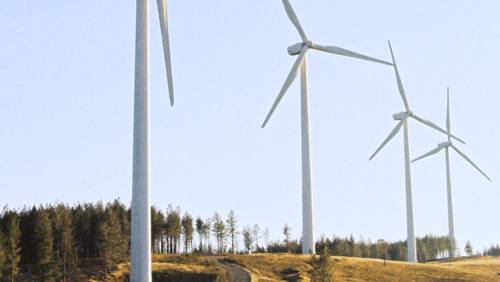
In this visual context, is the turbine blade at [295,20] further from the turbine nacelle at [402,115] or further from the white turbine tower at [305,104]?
the turbine nacelle at [402,115]

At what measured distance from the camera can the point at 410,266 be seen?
425 feet

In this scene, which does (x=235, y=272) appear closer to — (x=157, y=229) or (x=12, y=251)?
(x=12, y=251)

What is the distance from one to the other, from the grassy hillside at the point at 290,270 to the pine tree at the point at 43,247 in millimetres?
11875

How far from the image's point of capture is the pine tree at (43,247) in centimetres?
11569

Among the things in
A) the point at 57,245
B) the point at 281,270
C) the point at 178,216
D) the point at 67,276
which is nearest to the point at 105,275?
the point at 67,276

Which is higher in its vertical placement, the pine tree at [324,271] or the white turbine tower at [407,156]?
the white turbine tower at [407,156]

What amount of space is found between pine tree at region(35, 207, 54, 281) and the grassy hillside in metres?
11.9

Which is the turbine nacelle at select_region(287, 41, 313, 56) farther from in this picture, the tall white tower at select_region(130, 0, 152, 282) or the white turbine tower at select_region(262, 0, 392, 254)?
the tall white tower at select_region(130, 0, 152, 282)

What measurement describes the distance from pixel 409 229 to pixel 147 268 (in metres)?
95.5

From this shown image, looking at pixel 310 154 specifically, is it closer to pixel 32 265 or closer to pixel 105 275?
pixel 105 275

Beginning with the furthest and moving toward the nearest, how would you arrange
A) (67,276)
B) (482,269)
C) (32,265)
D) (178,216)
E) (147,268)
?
(178,216) < (482,269) < (32,265) < (67,276) < (147,268)

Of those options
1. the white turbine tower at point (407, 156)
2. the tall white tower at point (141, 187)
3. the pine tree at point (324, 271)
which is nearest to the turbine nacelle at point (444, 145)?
the white turbine tower at point (407, 156)

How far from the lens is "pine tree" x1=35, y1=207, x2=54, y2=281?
116 metres

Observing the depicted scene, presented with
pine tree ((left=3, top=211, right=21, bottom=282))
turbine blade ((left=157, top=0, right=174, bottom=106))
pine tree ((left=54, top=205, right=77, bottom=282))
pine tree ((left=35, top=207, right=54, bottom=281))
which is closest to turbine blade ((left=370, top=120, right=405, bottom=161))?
pine tree ((left=54, top=205, right=77, bottom=282))
